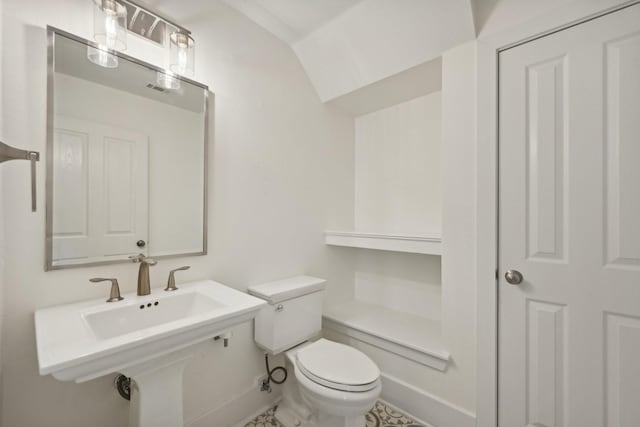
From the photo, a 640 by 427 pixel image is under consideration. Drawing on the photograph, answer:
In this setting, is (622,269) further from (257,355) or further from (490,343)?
(257,355)

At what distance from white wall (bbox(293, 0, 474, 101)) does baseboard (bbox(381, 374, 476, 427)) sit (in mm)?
1951

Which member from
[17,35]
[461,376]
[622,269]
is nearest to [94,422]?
[17,35]

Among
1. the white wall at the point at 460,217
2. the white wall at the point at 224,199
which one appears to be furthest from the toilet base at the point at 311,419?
the white wall at the point at 460,217

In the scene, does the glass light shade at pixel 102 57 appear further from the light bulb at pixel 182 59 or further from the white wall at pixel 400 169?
the white wall at pixel 400 169

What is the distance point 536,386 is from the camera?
1.29 m

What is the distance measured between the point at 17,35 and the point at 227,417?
1932 millimetres

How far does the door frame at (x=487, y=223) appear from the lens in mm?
1382

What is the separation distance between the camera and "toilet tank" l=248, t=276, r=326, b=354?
1.56m

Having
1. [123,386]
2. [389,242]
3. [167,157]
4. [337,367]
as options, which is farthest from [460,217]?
[123,386]

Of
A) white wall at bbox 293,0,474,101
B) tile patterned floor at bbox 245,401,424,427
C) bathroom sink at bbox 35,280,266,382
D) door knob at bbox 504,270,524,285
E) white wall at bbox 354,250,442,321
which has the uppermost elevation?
white wall at bbox 293,0,474,101

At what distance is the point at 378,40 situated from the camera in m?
1.65

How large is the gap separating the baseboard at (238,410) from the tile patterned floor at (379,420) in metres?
0.04

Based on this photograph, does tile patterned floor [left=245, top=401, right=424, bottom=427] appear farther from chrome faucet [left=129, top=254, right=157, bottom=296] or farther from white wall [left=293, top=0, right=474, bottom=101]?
white wall [left=293, top=0, right=474, bottom=101]

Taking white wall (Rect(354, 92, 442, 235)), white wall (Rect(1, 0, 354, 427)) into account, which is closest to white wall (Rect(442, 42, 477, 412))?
white wall (Rect(354, 92, 442, 235))
